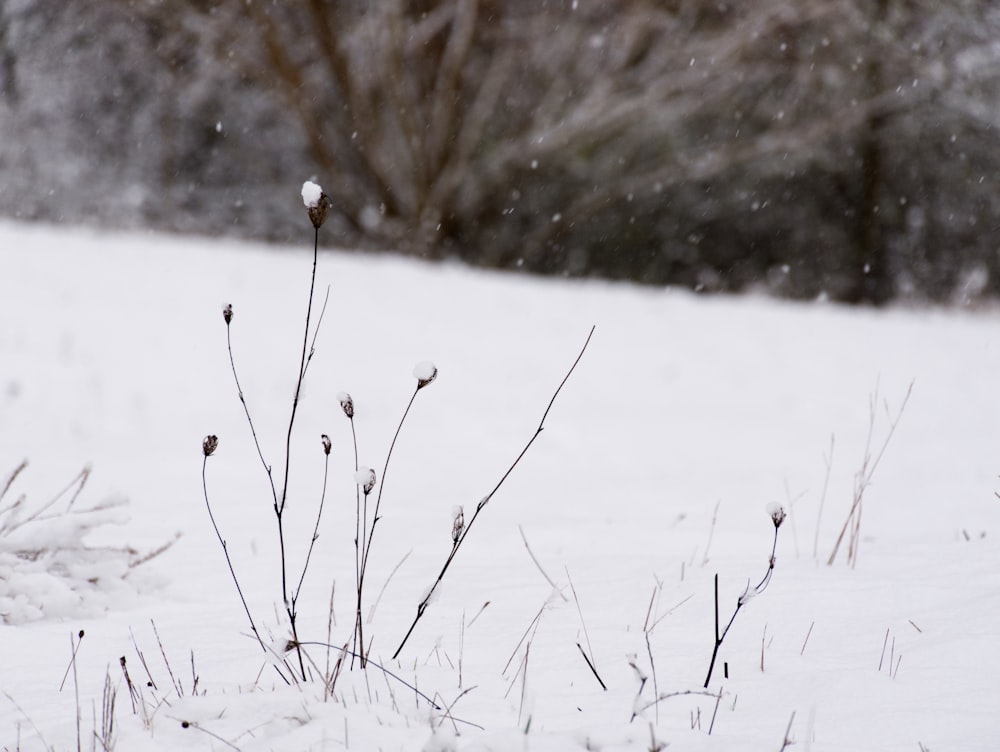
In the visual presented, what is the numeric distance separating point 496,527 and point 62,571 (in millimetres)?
1500

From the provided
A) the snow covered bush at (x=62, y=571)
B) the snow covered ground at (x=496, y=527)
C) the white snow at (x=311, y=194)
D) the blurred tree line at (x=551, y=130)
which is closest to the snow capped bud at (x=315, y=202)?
the white snow at (x=311, y=194)

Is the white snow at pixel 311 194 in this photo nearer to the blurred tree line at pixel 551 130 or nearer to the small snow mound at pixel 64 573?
the small snow mound at pixel 64 573

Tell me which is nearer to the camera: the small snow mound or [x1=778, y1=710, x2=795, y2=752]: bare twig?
[x1=778, y1=710, x2=795, y2=752]: bare twig

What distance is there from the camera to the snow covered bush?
2236mm

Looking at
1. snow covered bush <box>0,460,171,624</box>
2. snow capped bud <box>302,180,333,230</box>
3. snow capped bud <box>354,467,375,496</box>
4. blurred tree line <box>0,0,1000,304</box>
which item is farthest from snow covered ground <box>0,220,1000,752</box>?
blurred tree line <box>0,0,1000,304</box>

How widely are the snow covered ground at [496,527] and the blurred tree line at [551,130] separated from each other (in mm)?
5176

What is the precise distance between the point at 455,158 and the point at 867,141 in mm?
7495

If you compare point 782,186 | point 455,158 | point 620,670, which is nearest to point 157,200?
point 455,158

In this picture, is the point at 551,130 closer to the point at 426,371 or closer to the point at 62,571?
the point at 62,571

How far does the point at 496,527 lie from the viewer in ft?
11.0

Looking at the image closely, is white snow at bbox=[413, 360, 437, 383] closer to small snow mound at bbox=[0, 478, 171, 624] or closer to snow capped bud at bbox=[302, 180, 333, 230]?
snow capped bud at bbox=[302, 180, 333, 230]

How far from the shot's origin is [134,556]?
8.97 ft

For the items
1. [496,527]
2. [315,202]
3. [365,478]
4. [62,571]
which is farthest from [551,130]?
[365,478]

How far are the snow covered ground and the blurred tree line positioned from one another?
5176 mm
